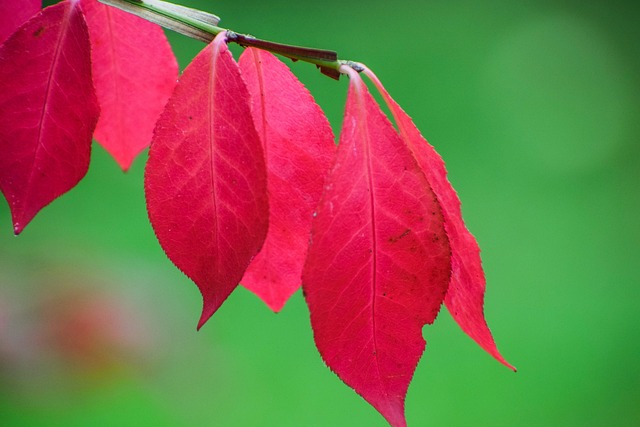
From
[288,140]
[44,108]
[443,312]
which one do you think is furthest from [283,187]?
[443,312]

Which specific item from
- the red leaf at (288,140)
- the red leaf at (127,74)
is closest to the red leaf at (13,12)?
the red leaf at (127,74)

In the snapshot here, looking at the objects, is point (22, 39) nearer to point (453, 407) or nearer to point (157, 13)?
point (157, 13)

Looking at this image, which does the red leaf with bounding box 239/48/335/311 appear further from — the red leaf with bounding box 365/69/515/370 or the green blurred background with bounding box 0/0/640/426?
the green blurred background with bounding box 0/0/640/426

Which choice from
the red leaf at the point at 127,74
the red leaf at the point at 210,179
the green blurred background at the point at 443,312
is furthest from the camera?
the green blurred background at the point at 443,312

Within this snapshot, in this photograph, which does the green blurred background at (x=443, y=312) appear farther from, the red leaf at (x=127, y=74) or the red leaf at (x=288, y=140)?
the red leaf at (x=288, y=140)

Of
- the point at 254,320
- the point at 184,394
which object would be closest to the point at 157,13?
the point at 184,394

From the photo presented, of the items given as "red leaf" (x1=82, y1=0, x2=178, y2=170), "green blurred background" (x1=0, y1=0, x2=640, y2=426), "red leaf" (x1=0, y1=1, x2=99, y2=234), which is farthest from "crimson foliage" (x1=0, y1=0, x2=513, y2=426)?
"green blurred background" (x1=0, y1=0, x2=640, y2=426)
